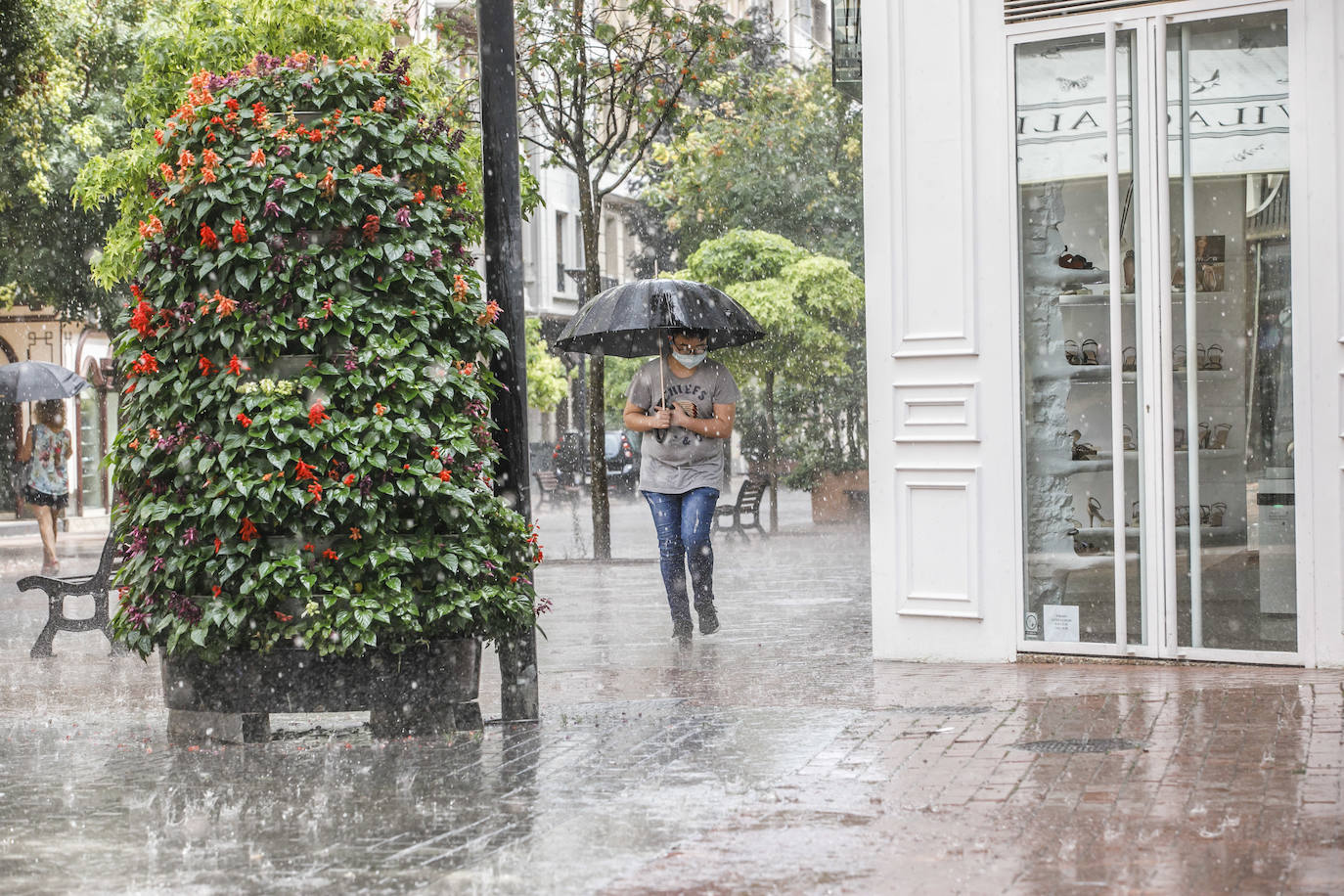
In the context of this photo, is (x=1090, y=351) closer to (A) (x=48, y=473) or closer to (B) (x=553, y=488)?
(A) (x=48, y=473)

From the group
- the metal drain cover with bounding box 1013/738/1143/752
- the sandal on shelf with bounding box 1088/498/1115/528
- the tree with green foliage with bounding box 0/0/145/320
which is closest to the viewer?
the metal drain cover with bounding box 1013/738/1143/752

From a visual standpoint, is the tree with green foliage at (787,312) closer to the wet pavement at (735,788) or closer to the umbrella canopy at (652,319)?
the umbrella canopy at (652,319)

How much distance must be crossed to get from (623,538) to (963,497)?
14.2 meters

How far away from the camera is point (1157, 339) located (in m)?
8.28

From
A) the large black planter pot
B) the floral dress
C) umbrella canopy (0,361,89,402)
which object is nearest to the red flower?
the large black planter pot

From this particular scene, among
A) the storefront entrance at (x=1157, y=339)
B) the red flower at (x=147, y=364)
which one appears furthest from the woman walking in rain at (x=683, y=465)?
the red flower at (x=147, y=364)

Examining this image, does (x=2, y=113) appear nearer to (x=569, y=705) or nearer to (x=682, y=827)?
(x=569, y=705)

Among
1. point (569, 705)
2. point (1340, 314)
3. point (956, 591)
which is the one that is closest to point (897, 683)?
point (956, 591)

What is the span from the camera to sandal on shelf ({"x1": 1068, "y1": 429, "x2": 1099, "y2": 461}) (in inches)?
334

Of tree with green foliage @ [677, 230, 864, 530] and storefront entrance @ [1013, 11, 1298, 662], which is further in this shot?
tree with green foliage @ [677, 230, 864, 530]

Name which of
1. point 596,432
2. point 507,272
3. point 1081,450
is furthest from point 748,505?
point 507,272

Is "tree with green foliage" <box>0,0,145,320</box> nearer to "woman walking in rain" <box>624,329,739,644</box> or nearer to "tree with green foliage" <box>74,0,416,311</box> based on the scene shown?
"tree with green foliage" <box>74,0,416,311</box>

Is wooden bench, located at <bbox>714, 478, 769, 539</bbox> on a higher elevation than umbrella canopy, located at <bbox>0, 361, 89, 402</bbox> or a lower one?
lower

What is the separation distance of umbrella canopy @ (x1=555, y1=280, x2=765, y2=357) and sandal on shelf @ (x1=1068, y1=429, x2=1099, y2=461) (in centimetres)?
272
